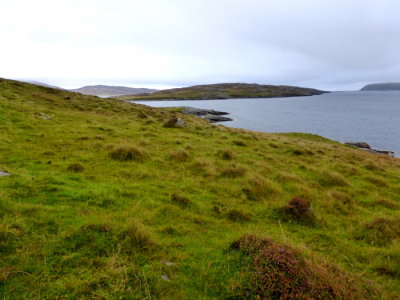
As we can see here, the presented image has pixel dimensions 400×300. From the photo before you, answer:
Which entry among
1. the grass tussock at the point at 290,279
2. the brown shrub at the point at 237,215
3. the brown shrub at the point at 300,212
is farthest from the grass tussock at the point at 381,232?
the brown shrub at the point at 237,215

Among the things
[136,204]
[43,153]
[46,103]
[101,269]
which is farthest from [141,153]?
[46,103]

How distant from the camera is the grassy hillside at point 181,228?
4301mm

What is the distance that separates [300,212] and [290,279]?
4.49 meters

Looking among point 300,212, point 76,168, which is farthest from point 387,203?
point 76,168

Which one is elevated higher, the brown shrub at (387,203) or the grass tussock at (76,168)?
the grass tussock at (76,168)

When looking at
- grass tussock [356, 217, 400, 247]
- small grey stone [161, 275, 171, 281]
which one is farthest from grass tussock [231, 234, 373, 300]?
grass tussock [356, 217, 400, 247]

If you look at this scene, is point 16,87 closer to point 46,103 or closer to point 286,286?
point 46,103

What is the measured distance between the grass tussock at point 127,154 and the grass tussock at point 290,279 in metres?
9.52

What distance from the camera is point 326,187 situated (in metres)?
12.3

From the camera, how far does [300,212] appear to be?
27.3 ft

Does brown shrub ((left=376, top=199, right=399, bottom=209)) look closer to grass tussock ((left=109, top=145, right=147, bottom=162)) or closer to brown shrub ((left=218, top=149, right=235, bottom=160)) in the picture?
brown shrub ((left=218, top=149, right=235, bottom=160))

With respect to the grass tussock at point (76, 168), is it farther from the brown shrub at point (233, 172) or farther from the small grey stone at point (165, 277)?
the small grey stone at point (165, 277)

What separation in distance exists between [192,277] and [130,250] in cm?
153

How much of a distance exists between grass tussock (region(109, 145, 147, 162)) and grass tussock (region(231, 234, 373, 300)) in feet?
31.2
